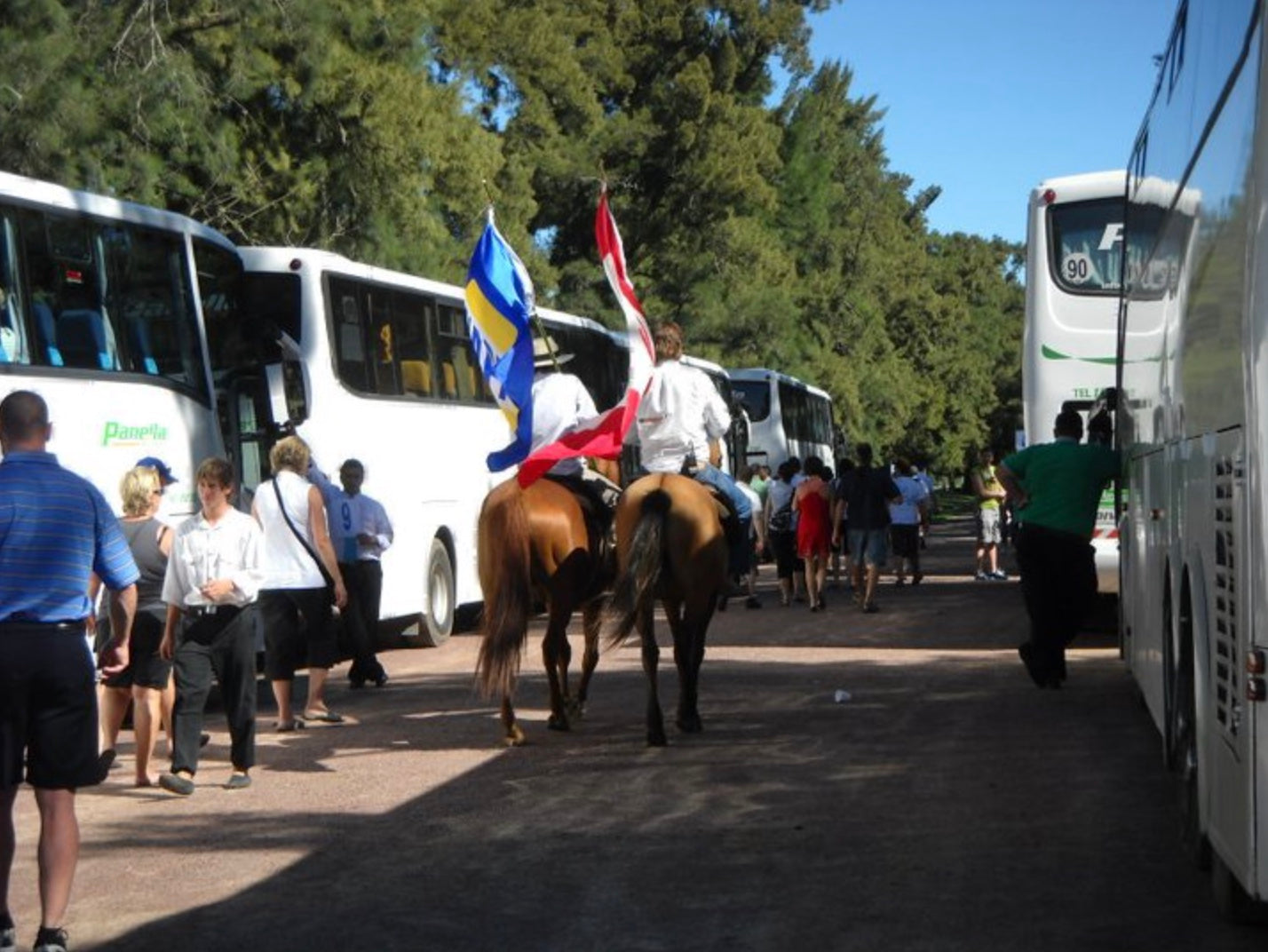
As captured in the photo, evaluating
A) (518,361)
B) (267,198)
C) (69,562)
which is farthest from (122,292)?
(267,198)

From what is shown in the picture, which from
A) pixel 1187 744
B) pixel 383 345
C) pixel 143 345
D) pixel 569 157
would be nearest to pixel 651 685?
pixel 1187 744

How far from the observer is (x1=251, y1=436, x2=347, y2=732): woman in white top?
14609 mm

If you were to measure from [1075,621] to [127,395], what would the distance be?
7.10m

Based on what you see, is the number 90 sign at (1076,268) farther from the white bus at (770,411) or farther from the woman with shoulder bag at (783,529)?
the white bus at (770,411)

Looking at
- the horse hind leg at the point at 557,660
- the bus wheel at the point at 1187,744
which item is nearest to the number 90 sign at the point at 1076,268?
the horse hind leg at the point at 557,660

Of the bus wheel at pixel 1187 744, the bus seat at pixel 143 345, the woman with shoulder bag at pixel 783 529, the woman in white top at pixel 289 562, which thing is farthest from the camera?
the woman with shoulder bag at pixel 783 529

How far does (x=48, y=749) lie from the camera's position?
7605 millimetres

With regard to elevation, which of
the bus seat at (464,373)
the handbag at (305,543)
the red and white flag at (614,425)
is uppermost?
the bus seat at (464,373)

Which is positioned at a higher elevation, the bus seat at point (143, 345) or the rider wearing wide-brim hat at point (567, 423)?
the bus seat at point (143, 345)

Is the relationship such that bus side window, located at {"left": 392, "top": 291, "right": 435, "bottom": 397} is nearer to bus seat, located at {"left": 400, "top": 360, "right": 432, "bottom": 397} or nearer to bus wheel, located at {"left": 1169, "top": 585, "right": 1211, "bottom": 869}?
bus seat, located at {"left": 400, "top": 360, "right": 432, "bottom": 397}

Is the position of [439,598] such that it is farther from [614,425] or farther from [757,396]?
[757,396]

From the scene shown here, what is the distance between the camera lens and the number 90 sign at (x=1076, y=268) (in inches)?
862

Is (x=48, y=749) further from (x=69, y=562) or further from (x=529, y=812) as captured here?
(x=529, y=812)

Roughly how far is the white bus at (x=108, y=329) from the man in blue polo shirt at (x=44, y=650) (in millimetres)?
7350
